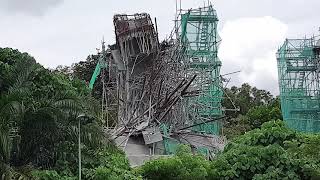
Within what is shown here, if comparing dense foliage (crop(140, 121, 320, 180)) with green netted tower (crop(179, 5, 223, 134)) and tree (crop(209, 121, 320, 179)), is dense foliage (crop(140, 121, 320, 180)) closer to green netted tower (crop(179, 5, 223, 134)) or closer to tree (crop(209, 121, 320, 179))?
tree (crop(209, 121, 320, 179))

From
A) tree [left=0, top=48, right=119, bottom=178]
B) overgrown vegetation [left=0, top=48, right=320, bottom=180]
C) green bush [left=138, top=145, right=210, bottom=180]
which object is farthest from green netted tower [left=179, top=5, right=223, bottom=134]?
tree [left=0, top=48, right=119, bottom=178]

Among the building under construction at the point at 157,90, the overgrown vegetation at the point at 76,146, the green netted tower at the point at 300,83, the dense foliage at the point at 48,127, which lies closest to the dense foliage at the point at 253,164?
the overgrown vegetation at the point at 76,146

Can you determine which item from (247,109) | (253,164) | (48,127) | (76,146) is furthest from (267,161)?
(247,109)

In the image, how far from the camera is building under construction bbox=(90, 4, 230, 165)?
33.6 metres

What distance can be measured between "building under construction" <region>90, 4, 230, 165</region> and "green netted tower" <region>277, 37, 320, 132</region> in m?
5.61

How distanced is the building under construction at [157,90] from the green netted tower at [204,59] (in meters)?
0.07

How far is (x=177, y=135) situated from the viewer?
35.4 metres

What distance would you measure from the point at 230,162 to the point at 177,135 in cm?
1300

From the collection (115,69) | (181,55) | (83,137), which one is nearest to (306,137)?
(83,137)

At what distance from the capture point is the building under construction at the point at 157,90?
33594 millimetres

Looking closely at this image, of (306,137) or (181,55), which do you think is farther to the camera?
(181,55)

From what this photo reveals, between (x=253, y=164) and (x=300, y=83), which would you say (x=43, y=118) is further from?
(x=300, y=83)

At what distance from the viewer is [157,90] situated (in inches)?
1393

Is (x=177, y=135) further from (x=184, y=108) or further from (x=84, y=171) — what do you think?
(x=84, y=171)
